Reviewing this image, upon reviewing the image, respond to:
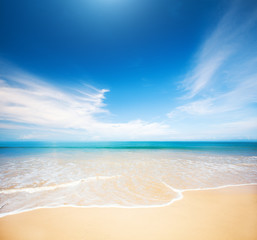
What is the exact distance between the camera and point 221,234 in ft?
10.3

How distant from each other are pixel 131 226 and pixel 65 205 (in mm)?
2971

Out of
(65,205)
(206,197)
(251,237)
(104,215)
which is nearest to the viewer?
(251,237)

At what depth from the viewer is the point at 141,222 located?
12.0 ft

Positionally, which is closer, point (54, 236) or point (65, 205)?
point (54, 236)

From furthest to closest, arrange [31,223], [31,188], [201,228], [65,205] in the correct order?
[31,188]
[65,205]
[31,223]
[201,228]

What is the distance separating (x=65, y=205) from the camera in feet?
15.5

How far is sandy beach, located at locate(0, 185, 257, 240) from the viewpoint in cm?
316

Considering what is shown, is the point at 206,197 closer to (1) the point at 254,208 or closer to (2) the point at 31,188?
(1) the point at 254,208

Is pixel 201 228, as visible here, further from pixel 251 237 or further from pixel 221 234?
pixel 251 237

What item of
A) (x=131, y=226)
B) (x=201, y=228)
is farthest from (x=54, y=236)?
(x=201, y=228)

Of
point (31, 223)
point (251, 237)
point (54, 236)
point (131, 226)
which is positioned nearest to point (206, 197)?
point (251, 237)

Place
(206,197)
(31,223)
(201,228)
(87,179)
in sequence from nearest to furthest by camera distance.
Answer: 1. (201,228)
2. (31,223)
3. (206,197)
4. (87,179)

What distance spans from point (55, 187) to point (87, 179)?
6.48 ft

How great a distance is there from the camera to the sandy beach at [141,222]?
3158 millimetres
